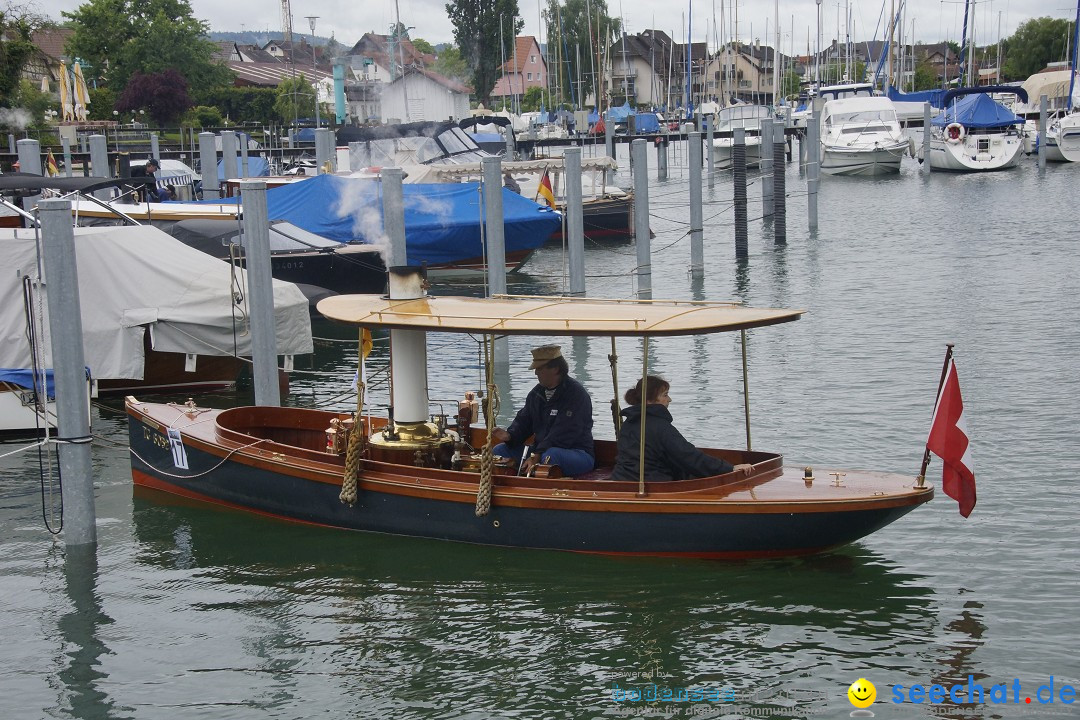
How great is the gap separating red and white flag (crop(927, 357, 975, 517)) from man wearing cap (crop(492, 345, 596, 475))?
2.68m

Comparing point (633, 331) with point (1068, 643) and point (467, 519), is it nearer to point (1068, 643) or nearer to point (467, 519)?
point (467, 519)

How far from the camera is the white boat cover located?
565 inches

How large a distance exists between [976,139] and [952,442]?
4194 centimetres

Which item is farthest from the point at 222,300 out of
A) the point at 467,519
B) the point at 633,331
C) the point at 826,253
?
the point at 826,253

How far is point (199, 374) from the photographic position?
15.8m

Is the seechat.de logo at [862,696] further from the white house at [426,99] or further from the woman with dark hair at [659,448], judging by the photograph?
the white house at [426,99]

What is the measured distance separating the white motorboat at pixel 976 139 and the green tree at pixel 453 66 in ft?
147

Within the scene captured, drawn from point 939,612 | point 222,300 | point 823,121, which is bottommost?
point 939,612

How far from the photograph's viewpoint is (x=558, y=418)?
981 cm

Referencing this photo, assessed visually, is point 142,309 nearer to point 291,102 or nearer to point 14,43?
point 14,43

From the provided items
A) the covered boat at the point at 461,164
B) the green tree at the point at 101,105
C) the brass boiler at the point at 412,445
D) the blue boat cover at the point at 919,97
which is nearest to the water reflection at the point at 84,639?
the brass boiler at the point at 412,445

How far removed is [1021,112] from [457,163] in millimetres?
41861

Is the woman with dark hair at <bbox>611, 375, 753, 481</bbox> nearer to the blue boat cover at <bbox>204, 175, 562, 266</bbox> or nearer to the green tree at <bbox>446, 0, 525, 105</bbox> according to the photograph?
the blue boat cover at <bbox>204, 175, 562, 266</bbox>

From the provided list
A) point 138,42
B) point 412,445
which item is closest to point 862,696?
point 412,445
